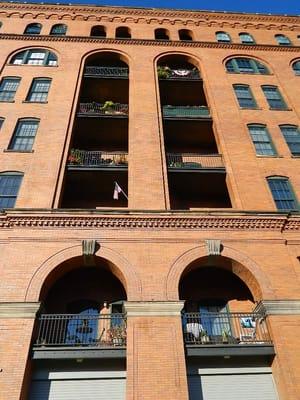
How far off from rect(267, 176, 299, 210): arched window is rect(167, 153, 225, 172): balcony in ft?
8.21

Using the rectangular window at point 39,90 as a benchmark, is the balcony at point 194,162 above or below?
below

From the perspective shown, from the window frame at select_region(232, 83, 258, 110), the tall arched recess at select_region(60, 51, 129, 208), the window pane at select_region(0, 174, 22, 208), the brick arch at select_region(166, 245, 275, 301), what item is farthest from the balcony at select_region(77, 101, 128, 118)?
the brick arch at select_region(166, 245, 275, 301)

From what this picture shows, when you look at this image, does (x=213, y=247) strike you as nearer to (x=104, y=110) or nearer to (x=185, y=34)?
(x=104, y=110)

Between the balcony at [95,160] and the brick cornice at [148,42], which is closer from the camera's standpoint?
the balcony at [95,160]

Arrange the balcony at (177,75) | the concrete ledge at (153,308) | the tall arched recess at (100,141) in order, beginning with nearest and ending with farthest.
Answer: the concrete ledge at (153,308)
the tall arched recess at (100,141)
the balcony at (177,75)

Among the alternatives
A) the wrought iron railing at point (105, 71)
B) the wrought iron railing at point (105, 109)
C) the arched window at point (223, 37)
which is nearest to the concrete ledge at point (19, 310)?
the wrought iron railing at point (105, 109)

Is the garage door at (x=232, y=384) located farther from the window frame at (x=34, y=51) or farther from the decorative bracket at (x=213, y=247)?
the window frame at (x=34, y=51)

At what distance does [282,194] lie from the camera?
57.5ft

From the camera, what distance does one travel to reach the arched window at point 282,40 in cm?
2991

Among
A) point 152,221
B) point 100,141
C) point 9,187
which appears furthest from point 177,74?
point 9,187

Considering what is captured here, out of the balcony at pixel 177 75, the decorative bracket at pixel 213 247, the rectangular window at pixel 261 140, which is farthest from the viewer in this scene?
the balcony at pixel 177 75

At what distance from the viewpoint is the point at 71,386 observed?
39.4 ft

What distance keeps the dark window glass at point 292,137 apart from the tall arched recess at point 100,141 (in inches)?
346

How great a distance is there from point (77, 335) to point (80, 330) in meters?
0.22
